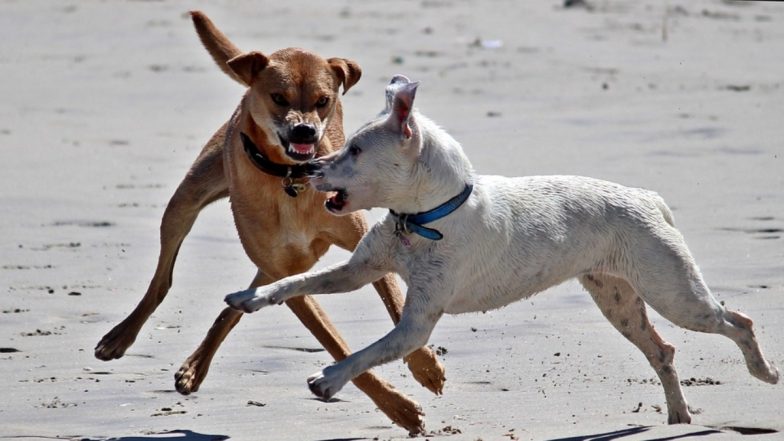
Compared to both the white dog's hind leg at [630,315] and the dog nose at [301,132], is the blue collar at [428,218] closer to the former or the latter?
the white dog's hind leg at [630,315]

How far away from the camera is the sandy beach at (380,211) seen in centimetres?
668

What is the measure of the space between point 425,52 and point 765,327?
948 centimetres

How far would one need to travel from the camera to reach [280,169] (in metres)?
7.15

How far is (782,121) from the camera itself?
13086 millimetres

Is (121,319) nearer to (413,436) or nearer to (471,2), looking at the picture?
(413,436)

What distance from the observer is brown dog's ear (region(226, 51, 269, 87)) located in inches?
285

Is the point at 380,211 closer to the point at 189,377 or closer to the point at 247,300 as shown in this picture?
the point at 189,377

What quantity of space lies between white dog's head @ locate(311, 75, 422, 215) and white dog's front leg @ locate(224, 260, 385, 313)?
0.30m

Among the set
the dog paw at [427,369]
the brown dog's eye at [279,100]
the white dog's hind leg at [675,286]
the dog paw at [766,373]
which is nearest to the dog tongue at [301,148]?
the brown dog's eye at [279,100]

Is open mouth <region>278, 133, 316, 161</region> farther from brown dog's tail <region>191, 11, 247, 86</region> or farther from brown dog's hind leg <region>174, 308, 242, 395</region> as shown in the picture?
brown dog's tail <region>191, 11, 247, 86</region>

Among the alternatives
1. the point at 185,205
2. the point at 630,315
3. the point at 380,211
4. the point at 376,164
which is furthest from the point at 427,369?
the point at 380,211

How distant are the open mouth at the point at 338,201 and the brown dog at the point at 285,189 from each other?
3.70 feet

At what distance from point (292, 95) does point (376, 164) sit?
5.13 feet

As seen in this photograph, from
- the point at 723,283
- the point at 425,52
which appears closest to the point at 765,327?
the point at 723,283
